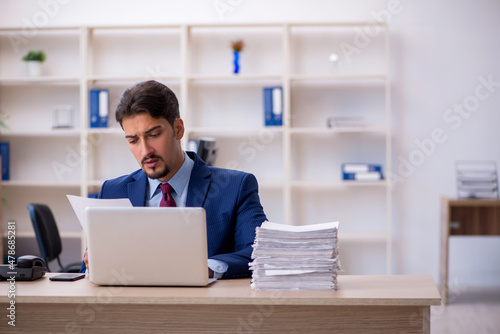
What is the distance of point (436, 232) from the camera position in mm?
4922

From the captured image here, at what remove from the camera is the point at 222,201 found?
2166 mm

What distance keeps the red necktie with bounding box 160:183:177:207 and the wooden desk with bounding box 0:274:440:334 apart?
0.53 metres

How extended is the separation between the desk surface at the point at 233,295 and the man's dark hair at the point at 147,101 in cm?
63

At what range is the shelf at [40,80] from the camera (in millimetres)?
4797

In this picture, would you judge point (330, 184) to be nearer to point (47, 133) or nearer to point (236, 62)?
point (236, 62)

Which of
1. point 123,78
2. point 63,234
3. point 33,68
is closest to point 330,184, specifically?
point 123,78

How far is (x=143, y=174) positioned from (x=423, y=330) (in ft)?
3.78

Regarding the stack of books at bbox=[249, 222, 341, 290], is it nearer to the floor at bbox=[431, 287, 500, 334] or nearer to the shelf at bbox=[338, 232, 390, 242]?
the floor at bbox=[431, 287, 500, 334]

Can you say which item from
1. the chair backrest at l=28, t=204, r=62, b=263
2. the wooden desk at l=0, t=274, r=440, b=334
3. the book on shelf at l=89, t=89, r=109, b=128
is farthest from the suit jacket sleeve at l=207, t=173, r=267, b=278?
the book on shelf at l=89, t=89, r=109, b=128

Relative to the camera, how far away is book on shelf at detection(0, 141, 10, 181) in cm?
491

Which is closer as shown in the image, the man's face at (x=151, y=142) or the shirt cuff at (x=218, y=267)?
the shirt cuff at (x=218, y=267)

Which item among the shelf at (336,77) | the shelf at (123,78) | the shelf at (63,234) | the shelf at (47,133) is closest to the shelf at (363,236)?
the shelf at (336,77)

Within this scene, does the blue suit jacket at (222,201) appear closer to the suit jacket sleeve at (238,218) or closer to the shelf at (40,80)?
the suit jacket sleeve at (238,218)

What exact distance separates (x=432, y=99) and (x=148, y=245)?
382 centimetres
